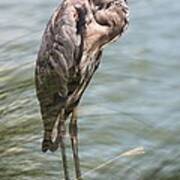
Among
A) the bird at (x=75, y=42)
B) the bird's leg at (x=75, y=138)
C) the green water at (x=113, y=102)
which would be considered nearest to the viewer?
the bird at (x=75, y=42)

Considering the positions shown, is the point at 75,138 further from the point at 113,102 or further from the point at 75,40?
the point at 113,102

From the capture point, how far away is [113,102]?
17.3 feet

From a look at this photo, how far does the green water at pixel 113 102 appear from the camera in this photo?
14.7ft

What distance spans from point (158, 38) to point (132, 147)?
1.31 meters

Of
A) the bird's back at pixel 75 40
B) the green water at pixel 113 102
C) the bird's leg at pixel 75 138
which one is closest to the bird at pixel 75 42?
the bird's back at pixel 75 40

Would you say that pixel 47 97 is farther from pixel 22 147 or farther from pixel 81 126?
pixel 81 126

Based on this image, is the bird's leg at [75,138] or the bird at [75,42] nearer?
the bird at [75,42]

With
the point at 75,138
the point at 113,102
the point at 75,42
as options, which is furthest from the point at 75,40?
the point at 113,102

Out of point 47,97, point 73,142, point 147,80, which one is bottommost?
point 147,80

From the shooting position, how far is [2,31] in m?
6.14

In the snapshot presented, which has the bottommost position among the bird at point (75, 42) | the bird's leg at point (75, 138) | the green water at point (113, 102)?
the green water at point (113, 102)

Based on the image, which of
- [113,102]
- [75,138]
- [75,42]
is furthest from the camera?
[113,102]

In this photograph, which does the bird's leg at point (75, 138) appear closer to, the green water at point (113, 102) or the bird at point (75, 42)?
the green water at point (113, 102)

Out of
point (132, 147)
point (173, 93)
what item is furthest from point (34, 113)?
point (173, 93)
